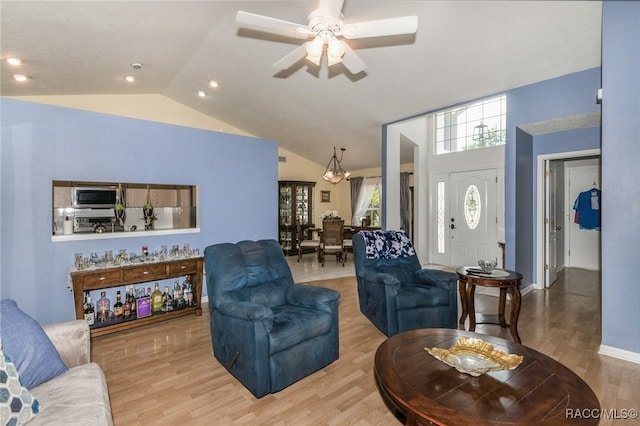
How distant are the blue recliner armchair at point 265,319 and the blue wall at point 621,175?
2.45 meters

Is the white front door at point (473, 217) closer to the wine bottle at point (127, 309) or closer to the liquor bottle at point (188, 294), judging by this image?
the liquor bottle at point (188, 294)

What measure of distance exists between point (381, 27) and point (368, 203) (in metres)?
7.01

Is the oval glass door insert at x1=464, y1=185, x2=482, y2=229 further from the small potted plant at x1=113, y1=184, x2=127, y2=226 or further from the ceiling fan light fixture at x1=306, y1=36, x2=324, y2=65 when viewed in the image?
the small potted plant at x1=113, y1=184, x2=127, y2=226

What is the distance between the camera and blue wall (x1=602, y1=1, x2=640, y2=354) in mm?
2516

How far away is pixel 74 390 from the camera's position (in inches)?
56.5

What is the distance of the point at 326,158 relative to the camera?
859cm

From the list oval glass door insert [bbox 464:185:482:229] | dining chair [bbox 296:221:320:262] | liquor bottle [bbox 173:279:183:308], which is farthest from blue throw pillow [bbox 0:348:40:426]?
oval glass door insert [bbox 464:185:482:229]

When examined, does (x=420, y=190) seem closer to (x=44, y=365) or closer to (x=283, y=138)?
(x=283, y=138)

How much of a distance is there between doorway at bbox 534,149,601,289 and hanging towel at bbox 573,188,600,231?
0.27 metres

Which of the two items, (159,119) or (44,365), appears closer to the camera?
(44,365)

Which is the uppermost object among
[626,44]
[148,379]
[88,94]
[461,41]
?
[88,94]

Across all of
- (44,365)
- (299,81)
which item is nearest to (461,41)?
(299,81)

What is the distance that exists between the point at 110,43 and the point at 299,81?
243 centimetres

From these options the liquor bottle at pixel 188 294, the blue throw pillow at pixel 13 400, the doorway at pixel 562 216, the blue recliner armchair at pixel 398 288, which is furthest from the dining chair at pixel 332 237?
the blue throw pillow at pixel 13 400
